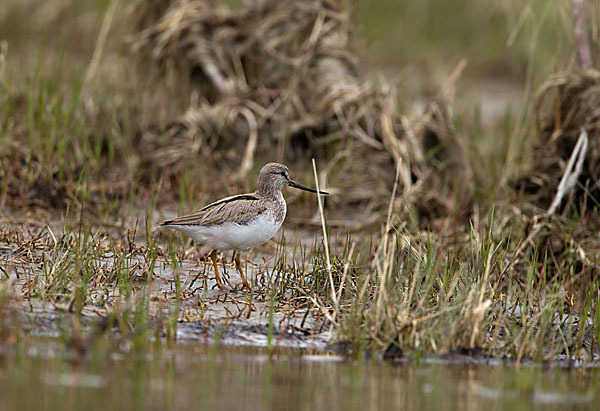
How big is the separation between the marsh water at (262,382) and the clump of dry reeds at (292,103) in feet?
12.4

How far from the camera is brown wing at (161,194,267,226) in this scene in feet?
20.1

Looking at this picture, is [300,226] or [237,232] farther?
[300,226]

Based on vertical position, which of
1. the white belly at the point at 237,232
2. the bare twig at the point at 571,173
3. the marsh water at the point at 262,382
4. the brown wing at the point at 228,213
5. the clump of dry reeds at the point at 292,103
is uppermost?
the clump of dry reeds at the point at 292,103

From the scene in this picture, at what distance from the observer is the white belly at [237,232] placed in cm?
596

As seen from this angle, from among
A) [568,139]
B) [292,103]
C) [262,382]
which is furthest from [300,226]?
[262,382]

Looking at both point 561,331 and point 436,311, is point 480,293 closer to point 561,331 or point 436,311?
point 436,311

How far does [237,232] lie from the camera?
19.5ft

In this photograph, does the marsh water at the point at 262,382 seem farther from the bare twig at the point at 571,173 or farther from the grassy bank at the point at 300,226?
the bare twig at the point at 571,173

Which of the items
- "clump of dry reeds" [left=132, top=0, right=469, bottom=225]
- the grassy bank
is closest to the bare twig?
the grassy bank

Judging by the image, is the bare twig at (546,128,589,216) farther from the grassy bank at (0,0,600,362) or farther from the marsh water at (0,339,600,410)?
the marsh water at (0,339,600,410)

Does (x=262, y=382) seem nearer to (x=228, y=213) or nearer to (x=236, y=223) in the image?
(x=236, y=223)

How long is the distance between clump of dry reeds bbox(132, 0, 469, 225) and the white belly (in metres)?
2.63

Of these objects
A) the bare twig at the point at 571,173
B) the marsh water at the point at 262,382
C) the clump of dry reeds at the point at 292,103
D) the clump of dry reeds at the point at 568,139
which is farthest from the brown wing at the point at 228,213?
the clump of dry reeds at the point at 568,139

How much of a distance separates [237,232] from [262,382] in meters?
1.80
